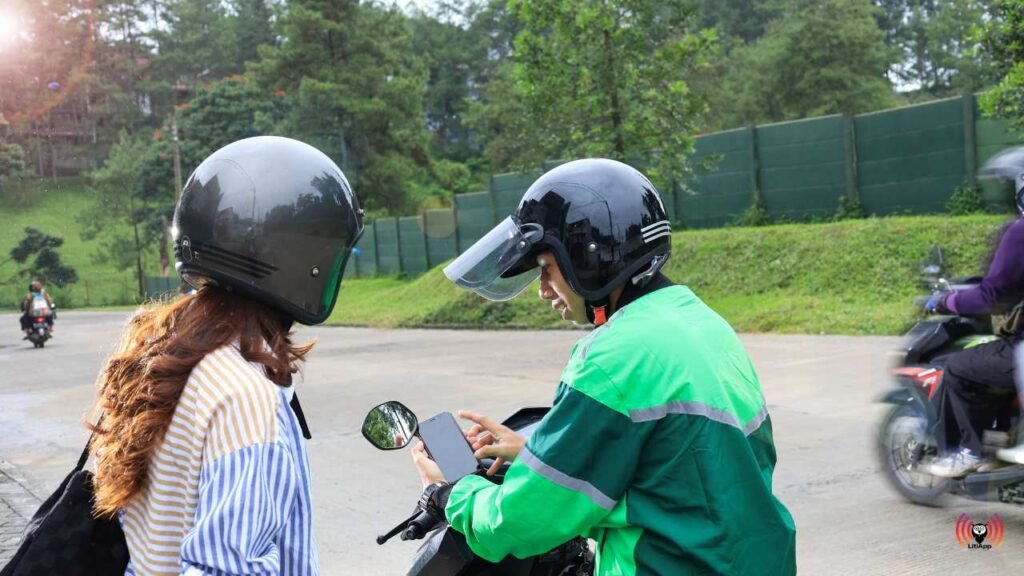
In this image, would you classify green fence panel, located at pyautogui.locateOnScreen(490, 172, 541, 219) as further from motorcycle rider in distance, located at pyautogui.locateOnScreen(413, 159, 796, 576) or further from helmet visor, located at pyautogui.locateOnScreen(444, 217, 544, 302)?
motorcycle rider in distance, located at pyautogui.locateOnScreen(413, 159, 796, 576)

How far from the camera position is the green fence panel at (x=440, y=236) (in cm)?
3133

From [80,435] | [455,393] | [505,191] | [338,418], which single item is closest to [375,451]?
[338,418]

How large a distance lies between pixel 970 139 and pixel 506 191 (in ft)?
42.4

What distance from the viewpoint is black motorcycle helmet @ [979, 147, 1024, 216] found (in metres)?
5.06

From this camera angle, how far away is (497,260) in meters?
2.46

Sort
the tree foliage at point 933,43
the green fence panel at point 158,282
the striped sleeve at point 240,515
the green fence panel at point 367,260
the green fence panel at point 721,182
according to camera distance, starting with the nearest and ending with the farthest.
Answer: the striped sleeve at point 240,515, the green fence panel at point 721,182, the green fence panel at point 367,260, the tree foliage at point 933,43, the green fence panel at point 158,282

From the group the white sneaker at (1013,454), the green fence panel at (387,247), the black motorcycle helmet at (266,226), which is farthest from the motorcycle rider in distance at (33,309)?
the black motorcycle helmet at (266,226)

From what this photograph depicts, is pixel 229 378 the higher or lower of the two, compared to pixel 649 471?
higher

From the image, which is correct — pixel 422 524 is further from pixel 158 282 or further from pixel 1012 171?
pixel 158 282

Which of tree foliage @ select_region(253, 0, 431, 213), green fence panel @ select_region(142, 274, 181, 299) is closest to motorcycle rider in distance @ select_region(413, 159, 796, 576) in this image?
tree foliage @ select_region(253, 0, 431, 213)

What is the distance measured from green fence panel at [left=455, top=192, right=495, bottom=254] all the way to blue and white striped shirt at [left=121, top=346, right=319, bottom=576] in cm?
2663

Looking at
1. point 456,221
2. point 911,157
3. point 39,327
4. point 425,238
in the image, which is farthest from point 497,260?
point 425,238

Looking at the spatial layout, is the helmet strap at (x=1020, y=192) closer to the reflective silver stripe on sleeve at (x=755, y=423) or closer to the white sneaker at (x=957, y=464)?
the white sneaker at (x=957, y=464)

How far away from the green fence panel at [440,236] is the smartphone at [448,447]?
2841 centimetres
